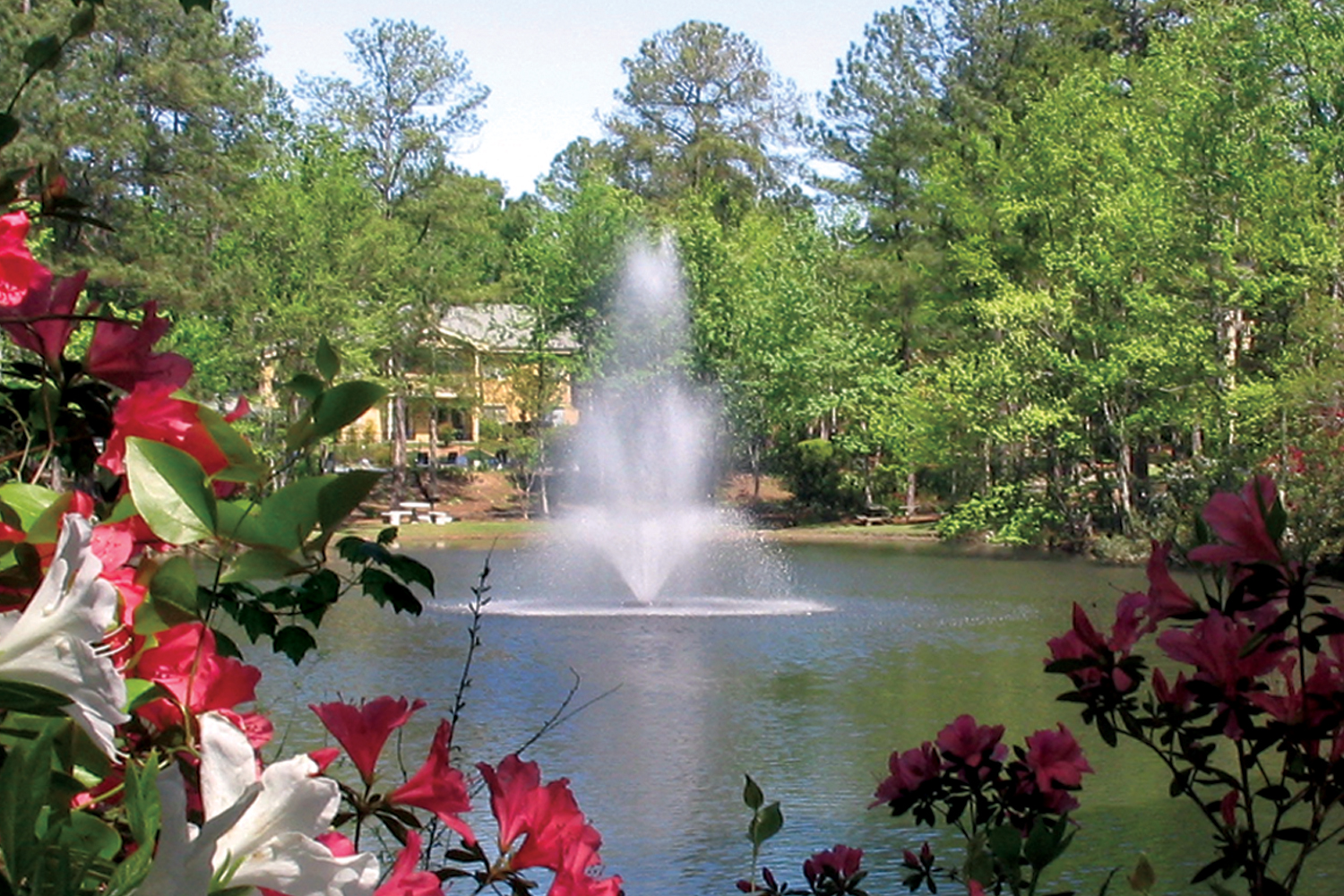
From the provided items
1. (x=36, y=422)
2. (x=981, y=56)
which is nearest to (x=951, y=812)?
(x=36, y=422)

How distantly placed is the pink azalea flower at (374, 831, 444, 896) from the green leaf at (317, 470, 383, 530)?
0.80 ft

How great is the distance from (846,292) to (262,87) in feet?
44.8

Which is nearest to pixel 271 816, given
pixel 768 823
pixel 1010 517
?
pixel 768 823

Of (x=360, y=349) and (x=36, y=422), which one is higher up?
(x=360, y=349)

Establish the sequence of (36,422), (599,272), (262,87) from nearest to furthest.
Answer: (36,422) < (262,87) < (599,272)

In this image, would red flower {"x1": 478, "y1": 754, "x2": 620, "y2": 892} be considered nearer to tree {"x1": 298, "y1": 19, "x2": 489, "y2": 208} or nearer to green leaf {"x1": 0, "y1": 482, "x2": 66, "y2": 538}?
green leaf {"x1": 0, "y1": 482, "x2": 66, "y2": 538}

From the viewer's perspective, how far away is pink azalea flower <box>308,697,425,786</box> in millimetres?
1447

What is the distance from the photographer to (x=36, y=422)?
1.64 metres

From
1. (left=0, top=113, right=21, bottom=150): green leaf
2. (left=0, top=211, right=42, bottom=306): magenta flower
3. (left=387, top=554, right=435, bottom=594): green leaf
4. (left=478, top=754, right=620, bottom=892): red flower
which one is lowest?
(left=478, top=754, right=620, bottom=892): red flower

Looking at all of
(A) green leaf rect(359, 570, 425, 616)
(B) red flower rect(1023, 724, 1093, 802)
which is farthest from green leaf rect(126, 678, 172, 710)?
(B) red flower rect(1023, 724, 1093, 802)

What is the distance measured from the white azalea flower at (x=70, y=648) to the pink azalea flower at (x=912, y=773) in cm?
205

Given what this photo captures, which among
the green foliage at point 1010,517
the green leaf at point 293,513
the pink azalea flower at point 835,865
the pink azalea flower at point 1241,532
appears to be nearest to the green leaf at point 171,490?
the green leaf at point 293,513

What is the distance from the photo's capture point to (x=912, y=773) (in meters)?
2.78

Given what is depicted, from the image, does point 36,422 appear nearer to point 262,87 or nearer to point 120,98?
point 120,98
